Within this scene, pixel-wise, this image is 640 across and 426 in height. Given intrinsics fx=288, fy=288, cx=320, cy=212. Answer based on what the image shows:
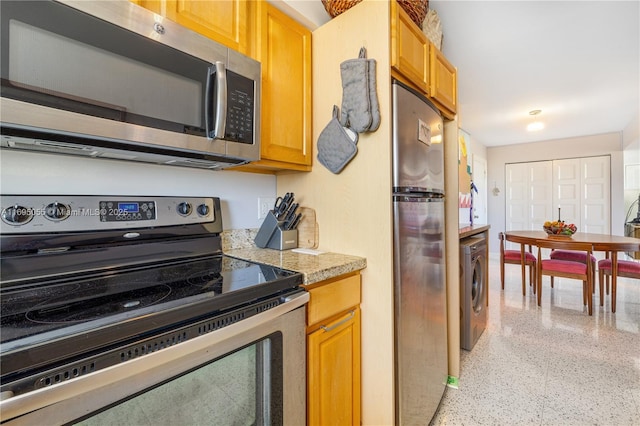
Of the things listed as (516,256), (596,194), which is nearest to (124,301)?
(516,256)

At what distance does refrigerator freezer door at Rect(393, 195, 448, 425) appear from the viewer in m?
1.27

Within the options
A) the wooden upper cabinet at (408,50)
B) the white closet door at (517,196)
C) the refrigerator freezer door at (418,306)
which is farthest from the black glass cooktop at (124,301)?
the white closet door at (517,196)

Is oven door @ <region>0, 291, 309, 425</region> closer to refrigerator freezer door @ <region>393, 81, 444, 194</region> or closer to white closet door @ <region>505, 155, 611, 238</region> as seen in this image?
refrigerator freezer door @ <region>393, 81, 444, 194</region>

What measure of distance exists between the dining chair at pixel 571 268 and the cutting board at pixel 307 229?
9.50 feet

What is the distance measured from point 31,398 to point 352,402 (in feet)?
3.72

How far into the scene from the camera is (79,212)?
3.28 ft

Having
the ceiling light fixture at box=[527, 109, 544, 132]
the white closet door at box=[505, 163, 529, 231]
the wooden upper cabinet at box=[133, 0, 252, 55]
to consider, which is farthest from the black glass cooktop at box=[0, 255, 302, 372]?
the white closet door at box=[505, 163, 529, 231]

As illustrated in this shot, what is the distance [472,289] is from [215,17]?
2.39 metres

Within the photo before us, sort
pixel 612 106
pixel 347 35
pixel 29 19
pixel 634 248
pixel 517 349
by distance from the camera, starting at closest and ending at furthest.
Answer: pixel 29 19 → pixel 347 35 → pixel 517 349 → pixel 634 248 → pixel 612 106

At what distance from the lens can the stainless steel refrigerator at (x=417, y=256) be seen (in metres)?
1.26

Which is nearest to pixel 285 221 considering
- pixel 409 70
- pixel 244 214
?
pixel 244 214

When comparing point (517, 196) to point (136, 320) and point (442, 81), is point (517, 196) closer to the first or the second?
point (442, 81)

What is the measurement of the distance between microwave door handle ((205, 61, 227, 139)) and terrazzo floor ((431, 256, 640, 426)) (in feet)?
5.91

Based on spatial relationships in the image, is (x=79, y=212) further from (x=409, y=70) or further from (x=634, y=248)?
(x=634, y=248)
